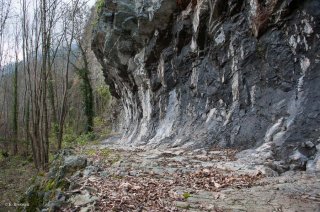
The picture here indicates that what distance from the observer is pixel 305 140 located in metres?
6.95

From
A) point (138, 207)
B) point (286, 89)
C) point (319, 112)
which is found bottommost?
point (138, 207)

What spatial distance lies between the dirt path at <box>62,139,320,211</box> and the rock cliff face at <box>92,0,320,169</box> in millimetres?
1299

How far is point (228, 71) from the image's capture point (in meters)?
10.6

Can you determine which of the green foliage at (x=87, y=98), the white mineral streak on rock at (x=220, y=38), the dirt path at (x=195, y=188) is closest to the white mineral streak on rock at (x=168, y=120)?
the white mineral streak on rock at (x=220, y=38)

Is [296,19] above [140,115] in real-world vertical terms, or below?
above

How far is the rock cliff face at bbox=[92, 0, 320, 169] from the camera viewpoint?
7.75 m

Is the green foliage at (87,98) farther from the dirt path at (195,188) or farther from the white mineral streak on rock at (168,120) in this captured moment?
the dirt path at (195,188)

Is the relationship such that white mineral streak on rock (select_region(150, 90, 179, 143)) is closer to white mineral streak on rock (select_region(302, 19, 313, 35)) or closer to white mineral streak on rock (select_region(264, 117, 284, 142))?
white mineral streak on rock (select_region(264, 117, 284, 142))

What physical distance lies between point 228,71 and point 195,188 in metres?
6.01

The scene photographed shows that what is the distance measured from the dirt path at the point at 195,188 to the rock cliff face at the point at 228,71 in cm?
130

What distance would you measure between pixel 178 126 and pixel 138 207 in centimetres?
876

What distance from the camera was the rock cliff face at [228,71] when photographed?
775 centimetres

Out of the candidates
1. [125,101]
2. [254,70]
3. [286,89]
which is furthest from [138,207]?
[125,101]

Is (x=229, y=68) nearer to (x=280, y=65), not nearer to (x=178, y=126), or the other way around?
(x=280, y=65)
